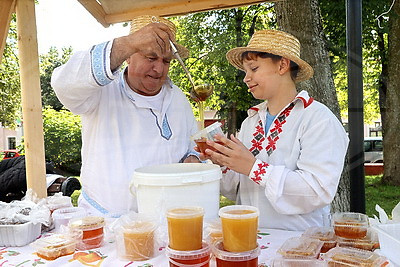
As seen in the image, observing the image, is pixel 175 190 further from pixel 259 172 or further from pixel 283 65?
pixel 283 65

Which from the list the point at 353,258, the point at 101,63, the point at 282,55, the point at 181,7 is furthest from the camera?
the point at 181,7

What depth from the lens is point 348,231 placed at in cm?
127

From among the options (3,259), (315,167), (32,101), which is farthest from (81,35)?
(315,167)

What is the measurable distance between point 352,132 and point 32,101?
2.26 m

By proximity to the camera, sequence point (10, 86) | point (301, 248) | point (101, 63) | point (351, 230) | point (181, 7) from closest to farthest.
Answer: point (301, 248)
point (351, 230)
point (101, 63)
point (181, 7)
point (10, 86)

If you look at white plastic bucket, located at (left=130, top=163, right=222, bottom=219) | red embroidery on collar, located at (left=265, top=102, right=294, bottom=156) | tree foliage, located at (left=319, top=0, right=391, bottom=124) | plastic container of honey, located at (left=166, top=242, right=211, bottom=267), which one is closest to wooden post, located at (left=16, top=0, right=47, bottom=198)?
white plastic bucket, located at (left=130, top=163, right=222, bottom=219)

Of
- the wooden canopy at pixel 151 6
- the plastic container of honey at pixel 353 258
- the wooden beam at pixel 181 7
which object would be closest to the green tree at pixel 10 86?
the wooden canopy at pixel 151 6

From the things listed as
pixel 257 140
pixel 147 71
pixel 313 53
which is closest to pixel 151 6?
pixel 147 71

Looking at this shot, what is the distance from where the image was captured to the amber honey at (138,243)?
1214mm

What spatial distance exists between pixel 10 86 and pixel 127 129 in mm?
5121

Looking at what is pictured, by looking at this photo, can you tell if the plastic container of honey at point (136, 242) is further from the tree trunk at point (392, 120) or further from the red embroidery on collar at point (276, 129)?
the tree trunk at point (392, 120)

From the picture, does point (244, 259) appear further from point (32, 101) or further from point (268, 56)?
point (32, 101)

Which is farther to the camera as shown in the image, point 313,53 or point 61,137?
point 61,137

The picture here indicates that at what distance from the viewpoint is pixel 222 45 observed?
→ 3744mm
